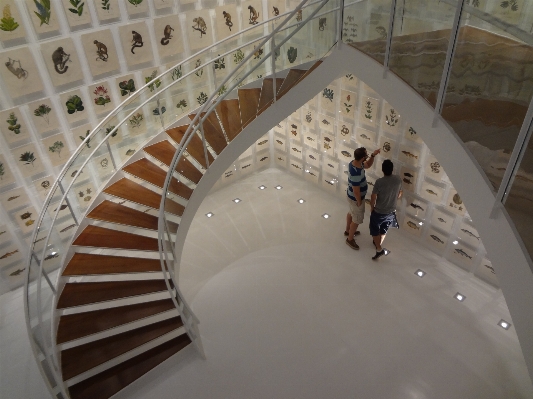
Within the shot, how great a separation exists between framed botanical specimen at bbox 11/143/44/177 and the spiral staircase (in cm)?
57

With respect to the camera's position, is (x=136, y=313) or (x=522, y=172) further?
(x=136, y=313)

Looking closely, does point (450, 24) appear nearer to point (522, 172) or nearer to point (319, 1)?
point (522, 172)

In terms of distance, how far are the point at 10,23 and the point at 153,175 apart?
6.74ft

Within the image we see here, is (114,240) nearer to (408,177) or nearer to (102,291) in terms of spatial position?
(102,291)

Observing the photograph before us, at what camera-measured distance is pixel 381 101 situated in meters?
5.39

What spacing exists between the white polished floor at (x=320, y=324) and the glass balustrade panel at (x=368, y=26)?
2.83 m

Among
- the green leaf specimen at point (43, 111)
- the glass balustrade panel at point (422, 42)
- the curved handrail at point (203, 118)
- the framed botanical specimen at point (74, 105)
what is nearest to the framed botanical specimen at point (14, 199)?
the green leaf specimen at point (43, 111)

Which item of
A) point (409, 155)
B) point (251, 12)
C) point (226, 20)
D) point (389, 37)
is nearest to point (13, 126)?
point (226, 20)

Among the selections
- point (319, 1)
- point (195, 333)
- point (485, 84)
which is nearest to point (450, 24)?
point (485, 84)

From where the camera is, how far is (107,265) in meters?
4.06

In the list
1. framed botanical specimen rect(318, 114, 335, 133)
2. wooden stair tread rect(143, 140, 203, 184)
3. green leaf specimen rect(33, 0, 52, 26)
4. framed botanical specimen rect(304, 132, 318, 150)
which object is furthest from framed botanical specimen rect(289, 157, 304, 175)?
green leaf specimen rect(33, 0, 52, 26)

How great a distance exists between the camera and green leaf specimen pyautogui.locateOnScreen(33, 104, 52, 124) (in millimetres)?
4508

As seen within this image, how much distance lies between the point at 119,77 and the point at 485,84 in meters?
4.02

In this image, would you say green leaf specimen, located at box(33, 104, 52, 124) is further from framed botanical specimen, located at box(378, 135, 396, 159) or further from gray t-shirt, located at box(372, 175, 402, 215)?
framed botanical specimen, located at box(378, 135, 396, 159)
